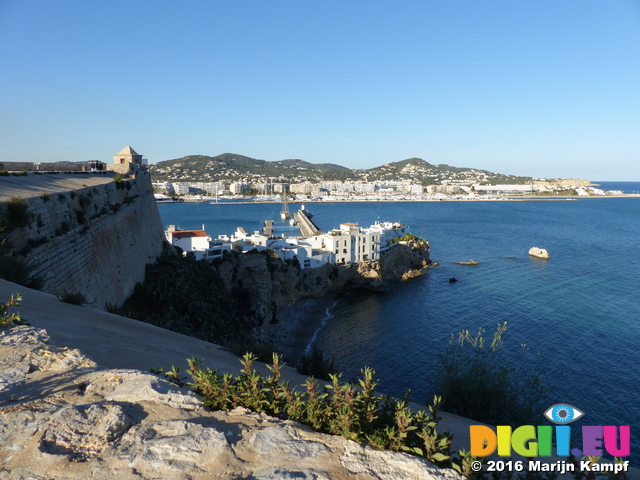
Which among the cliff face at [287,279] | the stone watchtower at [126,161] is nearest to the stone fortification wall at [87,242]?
the stone watchtower at [126,161]

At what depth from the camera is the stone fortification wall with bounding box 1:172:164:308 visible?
32.4 ft

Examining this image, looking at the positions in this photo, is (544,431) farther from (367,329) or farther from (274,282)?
(274,282)

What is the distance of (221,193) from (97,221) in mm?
151042

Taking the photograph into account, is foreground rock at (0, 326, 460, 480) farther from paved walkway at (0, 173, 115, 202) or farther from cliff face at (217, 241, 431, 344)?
cliff face at (217, 241, 431, 344)

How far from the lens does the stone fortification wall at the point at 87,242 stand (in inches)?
388

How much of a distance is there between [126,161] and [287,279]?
46.4 feet

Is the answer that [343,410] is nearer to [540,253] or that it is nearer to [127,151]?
[127,151]

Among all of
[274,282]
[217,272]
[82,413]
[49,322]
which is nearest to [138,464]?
[82,413]

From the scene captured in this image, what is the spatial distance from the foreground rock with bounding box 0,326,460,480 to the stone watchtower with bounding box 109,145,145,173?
2203 cm

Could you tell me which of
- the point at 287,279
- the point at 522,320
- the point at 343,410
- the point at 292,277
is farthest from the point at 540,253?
the point at 343,410

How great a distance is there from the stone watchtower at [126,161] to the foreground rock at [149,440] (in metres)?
22.0

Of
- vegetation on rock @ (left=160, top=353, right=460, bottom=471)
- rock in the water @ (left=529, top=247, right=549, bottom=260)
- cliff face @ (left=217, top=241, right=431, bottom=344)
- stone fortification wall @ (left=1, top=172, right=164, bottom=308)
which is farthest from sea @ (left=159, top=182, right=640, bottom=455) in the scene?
vegetation on rock @ (left=160, top=353, right=460, bottom=471)

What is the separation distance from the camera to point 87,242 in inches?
486

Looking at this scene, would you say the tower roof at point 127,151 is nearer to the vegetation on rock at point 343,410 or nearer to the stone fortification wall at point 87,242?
the stone fortification wall at point 87,242
